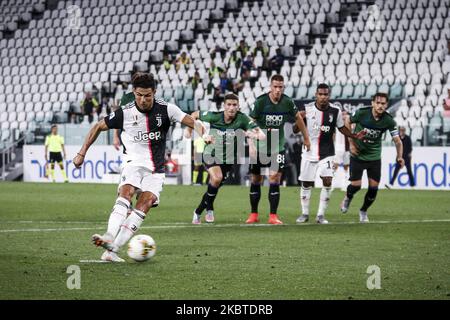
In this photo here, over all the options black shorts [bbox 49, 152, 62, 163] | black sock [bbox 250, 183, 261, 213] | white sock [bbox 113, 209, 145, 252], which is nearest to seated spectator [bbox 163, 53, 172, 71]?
black shorts [bbox 49, 152, 62, 163]

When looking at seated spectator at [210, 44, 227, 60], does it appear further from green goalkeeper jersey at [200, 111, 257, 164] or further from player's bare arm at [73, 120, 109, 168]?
player's bare arm at [73, 120, 109, 168]

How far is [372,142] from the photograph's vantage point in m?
17.6

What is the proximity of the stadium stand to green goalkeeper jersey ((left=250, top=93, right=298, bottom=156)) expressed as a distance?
14.0m

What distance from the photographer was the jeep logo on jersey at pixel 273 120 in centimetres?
1666

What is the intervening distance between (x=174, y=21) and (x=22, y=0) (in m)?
10.3

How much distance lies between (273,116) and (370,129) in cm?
194

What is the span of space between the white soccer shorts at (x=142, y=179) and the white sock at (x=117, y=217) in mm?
331

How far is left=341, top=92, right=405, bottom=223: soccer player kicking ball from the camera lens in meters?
17.3

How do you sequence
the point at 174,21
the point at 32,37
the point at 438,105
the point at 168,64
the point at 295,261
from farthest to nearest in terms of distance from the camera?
the point at 32,37
the point at 174,21
the point at 168,64
the point at 438,105
the point at 295,261

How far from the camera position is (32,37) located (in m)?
48.2

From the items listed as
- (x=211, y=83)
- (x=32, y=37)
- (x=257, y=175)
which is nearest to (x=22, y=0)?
(x=32, y=37)

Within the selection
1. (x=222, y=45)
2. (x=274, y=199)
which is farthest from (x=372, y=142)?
(x=222, y=45)
